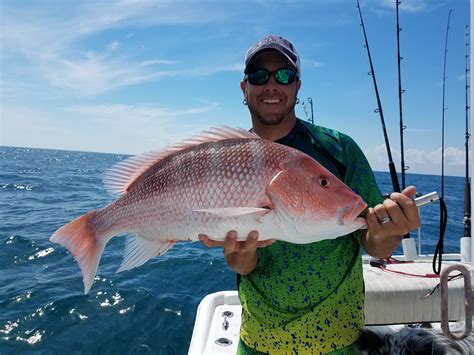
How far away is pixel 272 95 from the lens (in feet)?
6.21

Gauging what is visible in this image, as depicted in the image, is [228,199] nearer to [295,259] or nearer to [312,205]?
[312,205]

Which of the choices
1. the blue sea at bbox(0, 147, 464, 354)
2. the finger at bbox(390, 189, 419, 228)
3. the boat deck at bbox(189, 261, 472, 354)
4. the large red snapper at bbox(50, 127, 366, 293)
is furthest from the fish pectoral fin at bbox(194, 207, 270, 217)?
the blue sea at bbox(0, 147, 464, 354)

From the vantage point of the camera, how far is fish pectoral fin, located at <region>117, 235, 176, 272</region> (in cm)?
175

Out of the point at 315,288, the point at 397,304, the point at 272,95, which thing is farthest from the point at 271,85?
the point at 397,304

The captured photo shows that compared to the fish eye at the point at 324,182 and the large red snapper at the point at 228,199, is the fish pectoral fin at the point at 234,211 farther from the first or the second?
the fish eye at the point at 324,182

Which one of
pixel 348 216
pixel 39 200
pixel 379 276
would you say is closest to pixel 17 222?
pixel 39 200

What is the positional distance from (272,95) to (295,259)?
0.85m

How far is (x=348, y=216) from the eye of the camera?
1.49m

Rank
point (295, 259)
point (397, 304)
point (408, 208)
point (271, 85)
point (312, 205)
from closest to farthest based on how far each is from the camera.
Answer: point (408, 208)
point (312, 205)
point (295, 259)
point (271, 85)
point (397, 304)

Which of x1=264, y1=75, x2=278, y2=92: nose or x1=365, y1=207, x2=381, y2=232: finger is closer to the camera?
x1=365, y1=207, x2=381, y2=232: finger

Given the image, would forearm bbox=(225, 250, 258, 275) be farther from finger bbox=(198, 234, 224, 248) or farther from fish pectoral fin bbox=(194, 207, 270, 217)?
fish pectoral fin bbox=(194, 207, 270, 217)

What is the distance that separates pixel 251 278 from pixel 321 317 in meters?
0.39

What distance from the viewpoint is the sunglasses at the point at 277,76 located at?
6.21 ft

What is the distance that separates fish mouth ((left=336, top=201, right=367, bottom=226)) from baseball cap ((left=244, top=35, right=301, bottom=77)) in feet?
2.74
